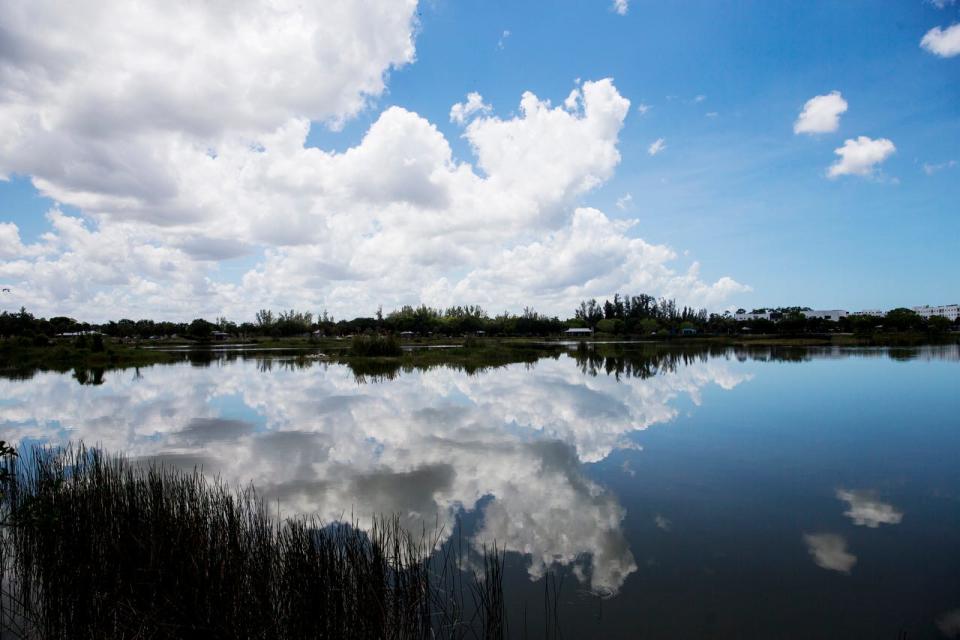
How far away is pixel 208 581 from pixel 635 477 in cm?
885

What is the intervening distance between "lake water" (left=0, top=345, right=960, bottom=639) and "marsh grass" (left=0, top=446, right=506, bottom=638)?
984mm

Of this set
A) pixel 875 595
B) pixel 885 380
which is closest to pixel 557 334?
pixel 885 380

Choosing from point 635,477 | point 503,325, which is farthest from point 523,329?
point 635,477

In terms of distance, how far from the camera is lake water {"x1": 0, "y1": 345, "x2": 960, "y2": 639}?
6598mm

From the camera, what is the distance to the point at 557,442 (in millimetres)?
14992

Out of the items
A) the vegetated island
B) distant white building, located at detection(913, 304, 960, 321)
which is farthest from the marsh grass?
distant white building, located at detection(913, 304, 960, 321)

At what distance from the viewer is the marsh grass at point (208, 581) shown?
5.42 meters

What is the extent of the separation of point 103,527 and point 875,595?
10570 millimetres

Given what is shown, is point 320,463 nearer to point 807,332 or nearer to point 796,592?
point 796,592

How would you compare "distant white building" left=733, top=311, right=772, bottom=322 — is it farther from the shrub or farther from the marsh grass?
the marsh grass

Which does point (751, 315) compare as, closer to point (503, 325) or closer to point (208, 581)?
point (503, 325)

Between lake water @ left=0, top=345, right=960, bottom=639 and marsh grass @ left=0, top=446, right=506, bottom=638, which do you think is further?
lake water @ left=0, top=345, right=960, bottom=639

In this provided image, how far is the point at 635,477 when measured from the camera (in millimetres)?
11711

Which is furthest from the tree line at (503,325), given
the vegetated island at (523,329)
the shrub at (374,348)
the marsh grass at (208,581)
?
the marsh grass at (208,581)
